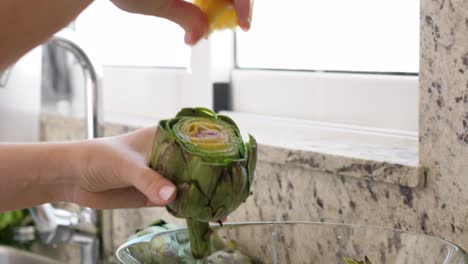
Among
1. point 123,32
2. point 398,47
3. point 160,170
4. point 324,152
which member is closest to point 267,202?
point 324,152

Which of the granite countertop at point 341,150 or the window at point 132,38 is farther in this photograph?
the window at point 132,38

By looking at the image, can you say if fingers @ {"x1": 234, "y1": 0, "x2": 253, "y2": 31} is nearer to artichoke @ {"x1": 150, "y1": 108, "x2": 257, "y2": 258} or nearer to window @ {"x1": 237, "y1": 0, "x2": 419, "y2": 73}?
artichoke @ {"x1": 150, "y1": 108, "x2": 257, "y2": 258}

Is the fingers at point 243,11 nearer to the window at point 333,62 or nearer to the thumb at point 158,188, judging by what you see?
the thumb at point 158,188

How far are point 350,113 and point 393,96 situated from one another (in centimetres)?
8

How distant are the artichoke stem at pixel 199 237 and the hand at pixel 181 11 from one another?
16 centimetres

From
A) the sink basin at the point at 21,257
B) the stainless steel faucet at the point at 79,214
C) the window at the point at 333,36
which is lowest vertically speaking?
the sink basin at the point at 21,257

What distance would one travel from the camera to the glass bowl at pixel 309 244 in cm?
79

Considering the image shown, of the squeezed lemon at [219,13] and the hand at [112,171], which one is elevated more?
the squeezed lemon at [219,13]

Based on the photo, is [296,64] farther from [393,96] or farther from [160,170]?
[160,170]

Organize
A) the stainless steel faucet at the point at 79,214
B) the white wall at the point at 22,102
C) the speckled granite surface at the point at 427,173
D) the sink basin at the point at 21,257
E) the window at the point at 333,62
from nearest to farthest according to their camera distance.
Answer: the speckled granite surface at the point at 427,173 → the window at the point at 333,62 → the stainless steel faucet at the point at 79,214 → the sink basin at the point at 21,257 → the white wall at the point at 22,102

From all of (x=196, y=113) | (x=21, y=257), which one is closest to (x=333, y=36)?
(x=196, y=113)

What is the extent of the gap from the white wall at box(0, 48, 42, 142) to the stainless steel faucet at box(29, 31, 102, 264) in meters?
0.25

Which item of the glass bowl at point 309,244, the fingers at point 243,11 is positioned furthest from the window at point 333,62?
the fingers at point 243,11

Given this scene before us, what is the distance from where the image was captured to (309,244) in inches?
32.9
